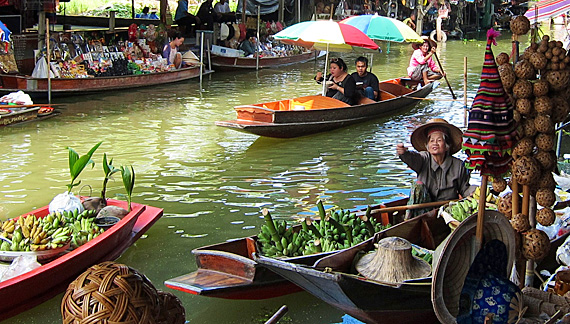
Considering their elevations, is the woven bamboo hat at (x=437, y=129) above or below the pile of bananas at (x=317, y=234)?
above

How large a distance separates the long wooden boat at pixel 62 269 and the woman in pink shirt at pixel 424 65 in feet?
29.3

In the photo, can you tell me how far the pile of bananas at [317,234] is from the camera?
14.9 ft

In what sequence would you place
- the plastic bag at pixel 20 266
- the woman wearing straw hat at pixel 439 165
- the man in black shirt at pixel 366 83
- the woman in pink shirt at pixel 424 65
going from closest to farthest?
the plastic bag at pixel 20 266 < the woman wearing straw hat at pixel 439 165 < the man in black shirt at pixel 366 83 < the woman in pink shirt at pixel 424 65

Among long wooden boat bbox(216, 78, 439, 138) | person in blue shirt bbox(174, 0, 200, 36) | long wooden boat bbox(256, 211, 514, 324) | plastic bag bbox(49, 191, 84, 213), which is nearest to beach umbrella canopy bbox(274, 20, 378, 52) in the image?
long wooden boat bbox(216, 78, 439, 138)

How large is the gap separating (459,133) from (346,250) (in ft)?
5.59

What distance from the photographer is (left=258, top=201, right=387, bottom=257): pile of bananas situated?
4.53 metres

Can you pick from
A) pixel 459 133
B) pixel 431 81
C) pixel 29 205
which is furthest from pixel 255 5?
pixel 459 133

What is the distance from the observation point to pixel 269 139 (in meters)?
10.2

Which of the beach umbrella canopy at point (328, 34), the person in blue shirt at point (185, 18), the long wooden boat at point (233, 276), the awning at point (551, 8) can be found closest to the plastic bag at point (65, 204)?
the long wooden boat at point (233, 276)

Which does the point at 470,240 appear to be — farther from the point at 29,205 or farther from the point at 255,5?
the point at 255,5

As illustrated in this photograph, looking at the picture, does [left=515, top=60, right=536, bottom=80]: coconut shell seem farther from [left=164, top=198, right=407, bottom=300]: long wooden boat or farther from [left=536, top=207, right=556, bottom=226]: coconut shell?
[left=164, top=198, right=407, bottom=300]: long wooden boat

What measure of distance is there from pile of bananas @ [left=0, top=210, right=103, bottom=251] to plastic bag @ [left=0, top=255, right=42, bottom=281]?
0.12 m

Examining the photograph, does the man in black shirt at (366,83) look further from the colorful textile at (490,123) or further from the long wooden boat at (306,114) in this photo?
the colorful textile at (490,123)

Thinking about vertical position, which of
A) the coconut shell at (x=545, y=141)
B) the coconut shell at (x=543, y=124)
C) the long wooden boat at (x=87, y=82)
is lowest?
the long wooden boat at (x=87, y=82)
